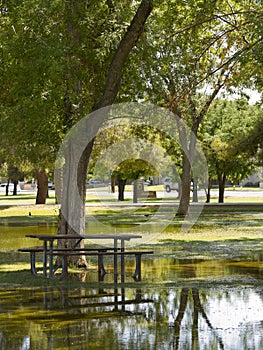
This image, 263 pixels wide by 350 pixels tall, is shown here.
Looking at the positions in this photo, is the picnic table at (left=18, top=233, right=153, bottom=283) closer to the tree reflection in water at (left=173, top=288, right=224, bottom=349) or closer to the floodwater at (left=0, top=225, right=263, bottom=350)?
the floodwater at (left=0, top=225, right=263, bottom=350)

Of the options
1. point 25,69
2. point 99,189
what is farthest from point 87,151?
point 99,189

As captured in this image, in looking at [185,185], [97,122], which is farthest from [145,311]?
[185,185]

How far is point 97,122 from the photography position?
17688mm

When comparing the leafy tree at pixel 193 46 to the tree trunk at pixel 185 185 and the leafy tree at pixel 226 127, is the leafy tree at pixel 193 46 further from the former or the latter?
the leafy tree at pixel 226 127

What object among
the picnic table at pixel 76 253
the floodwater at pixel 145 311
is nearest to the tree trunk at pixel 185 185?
the floodwater at pixel 145 311

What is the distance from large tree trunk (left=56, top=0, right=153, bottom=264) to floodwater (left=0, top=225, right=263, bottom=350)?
126 centimetres

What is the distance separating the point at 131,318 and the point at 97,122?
23.2ft

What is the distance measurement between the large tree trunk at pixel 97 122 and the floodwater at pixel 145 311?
4.13 ft

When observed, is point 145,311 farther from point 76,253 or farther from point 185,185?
point 185,185

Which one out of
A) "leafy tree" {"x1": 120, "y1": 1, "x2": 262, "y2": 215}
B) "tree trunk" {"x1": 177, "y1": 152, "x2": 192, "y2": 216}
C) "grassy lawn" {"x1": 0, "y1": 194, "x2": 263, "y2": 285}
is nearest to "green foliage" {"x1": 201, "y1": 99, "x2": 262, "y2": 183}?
"grassy lawn" {"x1": 0, "y1": 194, "x2": 263, "y2": 285}

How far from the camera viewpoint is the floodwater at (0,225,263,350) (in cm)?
978

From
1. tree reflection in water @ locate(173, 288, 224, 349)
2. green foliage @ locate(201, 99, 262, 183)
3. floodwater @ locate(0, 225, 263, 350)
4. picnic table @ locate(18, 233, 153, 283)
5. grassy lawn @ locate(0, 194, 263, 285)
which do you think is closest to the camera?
tree reflection in water @ locate(173, 288, 224, 349)

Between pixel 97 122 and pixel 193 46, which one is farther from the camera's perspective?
pixel 193 46

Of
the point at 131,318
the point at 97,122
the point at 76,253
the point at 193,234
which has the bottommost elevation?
the point at 131,318
